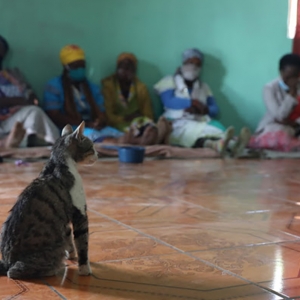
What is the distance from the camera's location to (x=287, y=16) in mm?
6062

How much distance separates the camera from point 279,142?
5.68 m

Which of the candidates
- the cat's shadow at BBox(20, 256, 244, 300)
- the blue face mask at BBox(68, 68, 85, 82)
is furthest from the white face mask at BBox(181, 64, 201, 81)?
the cat's shadow at BBox(20, 256, 244, 300)

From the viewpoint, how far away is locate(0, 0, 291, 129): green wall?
582 centimetres

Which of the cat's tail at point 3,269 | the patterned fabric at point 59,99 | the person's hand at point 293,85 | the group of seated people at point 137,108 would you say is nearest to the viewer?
the cat's tail at point 3,269

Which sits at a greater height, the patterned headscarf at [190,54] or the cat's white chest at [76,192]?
the patterned headscarf at [190,54]

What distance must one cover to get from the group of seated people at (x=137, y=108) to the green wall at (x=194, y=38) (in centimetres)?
21

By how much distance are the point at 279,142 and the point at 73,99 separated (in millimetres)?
2196

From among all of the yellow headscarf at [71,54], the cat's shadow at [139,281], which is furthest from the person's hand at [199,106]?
the cat's shadow at [139,281]

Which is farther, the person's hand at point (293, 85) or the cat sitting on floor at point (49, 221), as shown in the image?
the person's hand at point (293, 85)

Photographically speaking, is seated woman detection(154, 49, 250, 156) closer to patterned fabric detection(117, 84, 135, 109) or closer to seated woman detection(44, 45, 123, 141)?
patterned fabric detection(117, 84, 135, 109)

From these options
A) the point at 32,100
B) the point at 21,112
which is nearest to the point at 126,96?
the point at 32,100

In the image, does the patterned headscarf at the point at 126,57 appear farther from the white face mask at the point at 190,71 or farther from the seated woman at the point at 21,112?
the seated woman at the point at 21,112

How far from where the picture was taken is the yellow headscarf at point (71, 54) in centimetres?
539

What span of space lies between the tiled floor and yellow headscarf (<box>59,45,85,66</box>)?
1.97 m
